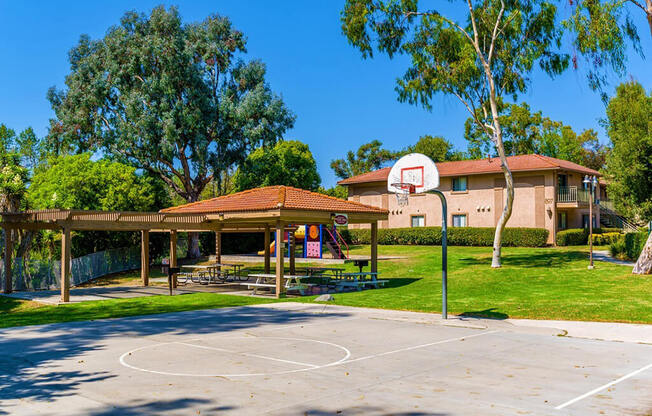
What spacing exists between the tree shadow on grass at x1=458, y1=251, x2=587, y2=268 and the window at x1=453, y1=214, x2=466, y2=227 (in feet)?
34.3

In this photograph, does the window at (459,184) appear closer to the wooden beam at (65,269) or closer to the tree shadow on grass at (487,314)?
the tree shadow on grass at (487,314)

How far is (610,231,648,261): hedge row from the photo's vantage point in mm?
29684

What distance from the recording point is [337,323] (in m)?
15.2

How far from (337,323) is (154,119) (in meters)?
28.0

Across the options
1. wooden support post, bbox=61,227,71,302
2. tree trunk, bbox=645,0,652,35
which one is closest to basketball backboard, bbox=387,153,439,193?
wooden support post, bbox=61,227,71,302

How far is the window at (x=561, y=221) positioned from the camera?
142 feet

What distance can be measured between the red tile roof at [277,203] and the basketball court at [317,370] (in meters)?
7.36

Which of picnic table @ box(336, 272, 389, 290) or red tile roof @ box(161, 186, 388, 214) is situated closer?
red tile roof @ box(161, 186, 388, 214)

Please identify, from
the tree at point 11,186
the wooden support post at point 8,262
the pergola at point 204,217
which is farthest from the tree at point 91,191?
the pergola at point 204,217

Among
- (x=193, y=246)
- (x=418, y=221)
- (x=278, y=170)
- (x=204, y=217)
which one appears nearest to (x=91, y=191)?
(x=193, y=246)

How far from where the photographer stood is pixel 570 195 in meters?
41.8

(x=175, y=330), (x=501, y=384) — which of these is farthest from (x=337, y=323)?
(x=501, y=384)

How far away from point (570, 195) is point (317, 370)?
36.8m

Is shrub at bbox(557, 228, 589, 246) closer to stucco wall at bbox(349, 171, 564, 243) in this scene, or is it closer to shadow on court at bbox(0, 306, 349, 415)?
stucco wall at bbox(349, 171, 564, 243)
